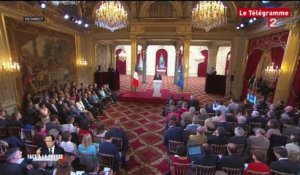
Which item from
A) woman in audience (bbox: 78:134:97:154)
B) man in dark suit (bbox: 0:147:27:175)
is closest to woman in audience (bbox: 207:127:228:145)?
woman in audience (bbox: 78:134:97:154)

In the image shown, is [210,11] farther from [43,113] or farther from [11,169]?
[11,169]

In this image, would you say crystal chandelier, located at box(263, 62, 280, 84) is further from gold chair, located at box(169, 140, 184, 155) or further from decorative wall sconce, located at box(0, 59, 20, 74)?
decorative wall sconce, located at box(0, 59, 20, 74)

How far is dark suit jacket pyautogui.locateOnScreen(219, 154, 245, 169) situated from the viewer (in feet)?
9.86

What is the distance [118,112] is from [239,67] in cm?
804

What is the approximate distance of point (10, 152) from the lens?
2.79 meters

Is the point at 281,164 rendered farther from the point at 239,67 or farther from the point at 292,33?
the point at 239,67

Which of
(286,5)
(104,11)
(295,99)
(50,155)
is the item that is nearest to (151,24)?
(104,11)

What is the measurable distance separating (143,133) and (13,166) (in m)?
4.27

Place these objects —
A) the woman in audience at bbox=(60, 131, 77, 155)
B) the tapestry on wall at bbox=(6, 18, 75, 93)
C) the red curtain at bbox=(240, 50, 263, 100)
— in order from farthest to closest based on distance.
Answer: the red curtain at bbox=(240, 50, 263, 100) < the tapestry on wall at bbox=(6, 18, 75, 93) < the woman in audience at bbox=(60, 131, 77, 155)

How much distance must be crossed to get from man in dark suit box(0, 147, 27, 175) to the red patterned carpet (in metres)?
2.34

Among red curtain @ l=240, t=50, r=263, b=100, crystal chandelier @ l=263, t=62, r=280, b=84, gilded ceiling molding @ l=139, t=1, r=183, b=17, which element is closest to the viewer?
crystal chandelier @ l=263, t=62, r=280, b=84

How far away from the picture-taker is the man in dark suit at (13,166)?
2.66 meters

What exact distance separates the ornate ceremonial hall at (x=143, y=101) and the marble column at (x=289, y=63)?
0.04m

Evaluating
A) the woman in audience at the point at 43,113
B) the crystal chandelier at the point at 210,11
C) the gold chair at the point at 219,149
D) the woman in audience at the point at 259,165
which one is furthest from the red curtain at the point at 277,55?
the woman in audience at the point at 43,113
